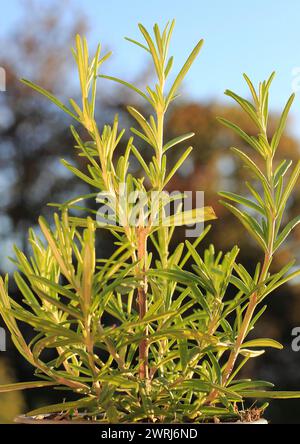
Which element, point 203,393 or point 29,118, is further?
point 29,118

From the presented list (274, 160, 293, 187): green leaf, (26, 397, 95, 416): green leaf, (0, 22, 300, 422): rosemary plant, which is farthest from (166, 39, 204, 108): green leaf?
(26, 397, 95, 416): green leaf

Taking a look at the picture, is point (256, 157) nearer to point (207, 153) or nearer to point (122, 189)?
point (207, 153)

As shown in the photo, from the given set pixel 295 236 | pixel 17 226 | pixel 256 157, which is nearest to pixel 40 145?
pixel 17 226

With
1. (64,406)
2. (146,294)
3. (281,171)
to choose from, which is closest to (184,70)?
(281,171)

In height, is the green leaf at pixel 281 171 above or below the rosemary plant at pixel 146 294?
above

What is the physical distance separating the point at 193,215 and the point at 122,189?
0.29 ft

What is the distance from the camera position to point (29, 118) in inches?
230

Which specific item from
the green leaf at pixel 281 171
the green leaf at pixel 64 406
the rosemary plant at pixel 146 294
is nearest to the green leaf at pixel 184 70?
the rosemary plant at pixel 146 294

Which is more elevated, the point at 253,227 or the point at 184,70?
the point at 184,70

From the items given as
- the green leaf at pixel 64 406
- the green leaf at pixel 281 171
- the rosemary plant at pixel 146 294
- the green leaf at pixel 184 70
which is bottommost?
the green leaf at pixel 64 406

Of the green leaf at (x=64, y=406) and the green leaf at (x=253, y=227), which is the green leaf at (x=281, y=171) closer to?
the green leaf at (x=253, y=227)

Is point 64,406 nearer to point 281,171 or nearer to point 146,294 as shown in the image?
point 146,294

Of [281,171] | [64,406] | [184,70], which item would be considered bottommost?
[64,406]

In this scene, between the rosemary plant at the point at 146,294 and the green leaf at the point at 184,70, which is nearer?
the rosemary plant at the point at 146,294
